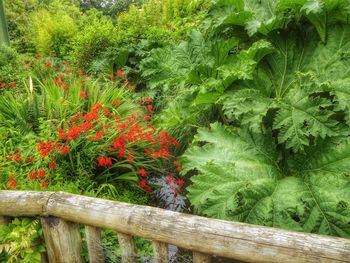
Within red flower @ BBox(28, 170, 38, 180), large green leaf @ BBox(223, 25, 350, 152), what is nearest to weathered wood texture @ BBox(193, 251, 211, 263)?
large green leaf @ BBox(223, 25, 350, 152)

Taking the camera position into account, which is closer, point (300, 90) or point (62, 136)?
point (300, 90)

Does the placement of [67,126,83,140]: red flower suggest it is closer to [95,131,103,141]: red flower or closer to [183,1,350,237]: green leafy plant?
[95,131,103,141]: red flower

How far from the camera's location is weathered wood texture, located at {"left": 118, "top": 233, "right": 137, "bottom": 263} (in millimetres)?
1939

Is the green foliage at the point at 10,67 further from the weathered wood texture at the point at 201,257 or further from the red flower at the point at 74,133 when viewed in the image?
the weathered wood texture at the point at 201,257

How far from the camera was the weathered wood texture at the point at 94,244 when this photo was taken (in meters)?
2.07

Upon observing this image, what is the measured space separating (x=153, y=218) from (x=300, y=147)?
1044 millimetres

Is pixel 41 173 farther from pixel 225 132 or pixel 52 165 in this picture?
pixel 225 132

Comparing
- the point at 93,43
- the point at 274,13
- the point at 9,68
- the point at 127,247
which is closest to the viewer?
the point at 127,247

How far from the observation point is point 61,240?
2.17 m

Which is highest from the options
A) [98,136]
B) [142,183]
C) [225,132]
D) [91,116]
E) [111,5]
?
[225,132]

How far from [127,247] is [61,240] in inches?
18.3

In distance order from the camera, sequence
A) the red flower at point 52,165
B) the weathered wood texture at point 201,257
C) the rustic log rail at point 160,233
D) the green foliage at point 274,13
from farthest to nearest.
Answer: the red flower at point 52,165 → the green foliage at point 274,13 → the weathered wood texture at point 201,257 → the rustic log rail at point 160,233

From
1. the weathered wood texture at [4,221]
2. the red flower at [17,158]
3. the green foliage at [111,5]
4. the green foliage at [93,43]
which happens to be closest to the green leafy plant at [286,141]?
the weathered wood texture at [4,221]

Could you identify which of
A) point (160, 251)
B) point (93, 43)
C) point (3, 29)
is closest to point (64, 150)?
point (160, 251)
